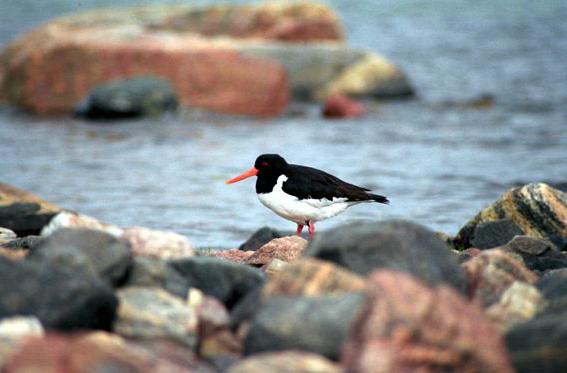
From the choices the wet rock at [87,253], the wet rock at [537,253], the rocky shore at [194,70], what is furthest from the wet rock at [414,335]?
the rocky shore at [194,70]

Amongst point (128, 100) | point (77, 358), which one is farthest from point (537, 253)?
point (128, 100)

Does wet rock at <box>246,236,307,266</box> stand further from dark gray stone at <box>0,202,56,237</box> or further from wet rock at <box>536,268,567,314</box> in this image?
dark gray stone at <box>0,202,56,237</box>

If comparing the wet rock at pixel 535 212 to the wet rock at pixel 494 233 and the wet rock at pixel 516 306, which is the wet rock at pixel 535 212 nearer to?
the wet rock at pixel 494 233

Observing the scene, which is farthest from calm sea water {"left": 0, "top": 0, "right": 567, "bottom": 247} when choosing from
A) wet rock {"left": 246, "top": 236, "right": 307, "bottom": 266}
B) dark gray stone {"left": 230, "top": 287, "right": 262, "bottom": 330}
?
dark gray stone {"left": 230, "top": 287, "right": 262, "bottom": 330}

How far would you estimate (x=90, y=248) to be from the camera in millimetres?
5574

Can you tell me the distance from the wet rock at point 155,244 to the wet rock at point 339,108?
1319 centimetres

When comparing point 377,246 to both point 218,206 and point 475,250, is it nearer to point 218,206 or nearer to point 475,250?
point 475,250

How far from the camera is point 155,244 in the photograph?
6098 millimetres

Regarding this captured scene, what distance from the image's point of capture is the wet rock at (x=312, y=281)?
4.96 m

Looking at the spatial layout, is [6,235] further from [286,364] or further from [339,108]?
[339,108]

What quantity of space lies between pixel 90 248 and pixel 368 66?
16.7m

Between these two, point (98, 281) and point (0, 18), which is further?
point (0, 18)

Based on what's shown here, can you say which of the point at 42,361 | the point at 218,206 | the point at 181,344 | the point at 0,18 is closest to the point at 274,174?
the point at 218,206

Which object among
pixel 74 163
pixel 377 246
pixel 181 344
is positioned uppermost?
pixel 377 246
